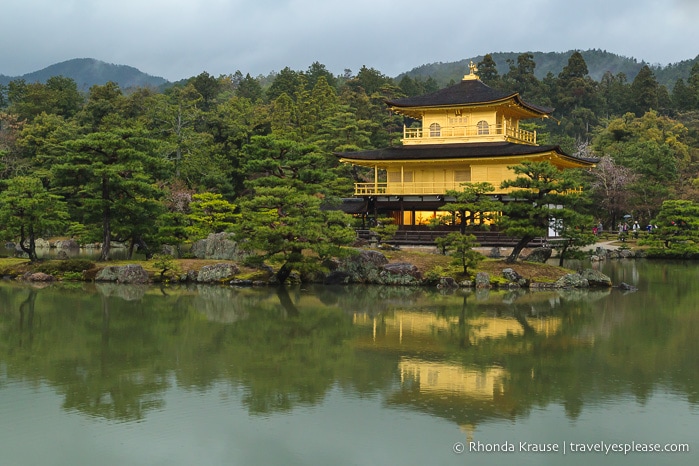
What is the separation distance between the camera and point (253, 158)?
121ft

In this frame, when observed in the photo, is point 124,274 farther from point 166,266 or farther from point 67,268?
point 67,268

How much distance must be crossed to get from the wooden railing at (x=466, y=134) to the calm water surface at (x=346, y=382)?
15142 mm

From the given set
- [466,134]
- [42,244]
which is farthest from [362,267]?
[42,244]

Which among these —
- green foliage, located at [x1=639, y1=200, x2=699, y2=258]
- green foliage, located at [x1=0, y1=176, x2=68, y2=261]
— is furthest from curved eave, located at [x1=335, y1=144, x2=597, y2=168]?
green foliage, located at [x1=0, y1=176, x2=68, y2=261]

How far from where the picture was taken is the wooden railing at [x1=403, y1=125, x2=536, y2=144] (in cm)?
3328

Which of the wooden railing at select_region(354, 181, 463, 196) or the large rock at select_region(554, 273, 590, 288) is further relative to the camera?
the wooden railing at select_region(354, 181, 463, 196)

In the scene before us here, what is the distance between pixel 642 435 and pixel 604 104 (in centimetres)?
8089

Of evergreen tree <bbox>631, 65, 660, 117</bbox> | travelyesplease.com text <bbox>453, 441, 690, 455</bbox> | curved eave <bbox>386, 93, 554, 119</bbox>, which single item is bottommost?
travelyesplease.com text <bbox>453, 441, 690, 455</bbox>

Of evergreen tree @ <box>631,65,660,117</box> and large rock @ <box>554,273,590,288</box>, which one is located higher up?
evergreen tree @ <box>631,65,660,117</box>

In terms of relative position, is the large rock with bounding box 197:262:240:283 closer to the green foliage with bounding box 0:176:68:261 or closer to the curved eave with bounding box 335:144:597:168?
the green foliage with bounding box 0:176:68:261

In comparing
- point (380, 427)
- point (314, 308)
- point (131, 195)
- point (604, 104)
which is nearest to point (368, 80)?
point (604, 104)

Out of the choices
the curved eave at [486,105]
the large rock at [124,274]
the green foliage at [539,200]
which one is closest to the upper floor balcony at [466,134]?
the curved eave at [486,105]

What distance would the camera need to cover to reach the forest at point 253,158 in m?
24.7

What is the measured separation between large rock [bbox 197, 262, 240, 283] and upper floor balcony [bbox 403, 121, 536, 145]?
13411 millimetres
